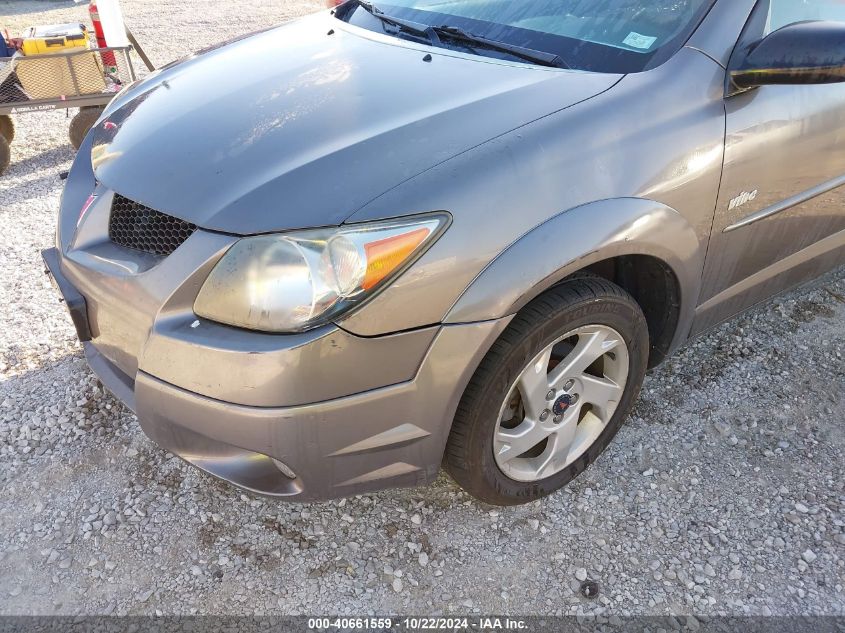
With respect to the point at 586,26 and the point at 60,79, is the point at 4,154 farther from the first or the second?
the point at 586,26

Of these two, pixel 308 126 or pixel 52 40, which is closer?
pixel 308 126

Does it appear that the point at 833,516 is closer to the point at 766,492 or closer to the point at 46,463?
the point at 766,492

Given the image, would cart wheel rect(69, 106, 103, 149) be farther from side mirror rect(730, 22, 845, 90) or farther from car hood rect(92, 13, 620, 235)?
side mirror rect(730, 22, 845, 90)

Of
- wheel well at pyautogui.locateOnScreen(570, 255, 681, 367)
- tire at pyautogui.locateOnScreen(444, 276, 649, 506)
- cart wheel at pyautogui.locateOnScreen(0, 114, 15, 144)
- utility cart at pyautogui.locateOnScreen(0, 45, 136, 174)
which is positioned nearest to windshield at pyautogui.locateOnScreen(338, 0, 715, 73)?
wheel well at pyautogui.locateOnScreen(570, 255, 681, 367)

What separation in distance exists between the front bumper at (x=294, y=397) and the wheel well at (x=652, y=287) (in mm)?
626

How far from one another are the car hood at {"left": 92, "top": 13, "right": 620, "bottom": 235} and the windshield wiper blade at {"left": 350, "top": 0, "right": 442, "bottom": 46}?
3.6 inches

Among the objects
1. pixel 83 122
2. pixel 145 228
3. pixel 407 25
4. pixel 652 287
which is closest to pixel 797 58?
pixel 652 287

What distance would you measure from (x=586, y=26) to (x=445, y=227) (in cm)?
102

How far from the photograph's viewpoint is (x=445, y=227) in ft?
4.94

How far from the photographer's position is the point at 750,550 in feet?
6.50

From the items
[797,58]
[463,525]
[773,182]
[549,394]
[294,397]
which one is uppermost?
[797,58]

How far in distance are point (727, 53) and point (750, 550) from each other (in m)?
1.47

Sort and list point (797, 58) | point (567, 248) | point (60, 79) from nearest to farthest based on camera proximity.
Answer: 1. point (567, 248)
2. point (797, 58)
3. point (60, 79)

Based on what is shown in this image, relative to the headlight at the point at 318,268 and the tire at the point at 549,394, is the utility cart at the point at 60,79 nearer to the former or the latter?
the headlight at the point at 318,268
